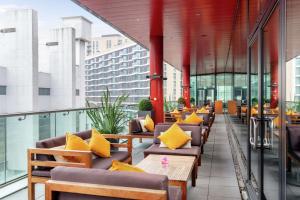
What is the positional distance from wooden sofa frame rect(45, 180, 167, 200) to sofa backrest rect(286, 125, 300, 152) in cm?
97

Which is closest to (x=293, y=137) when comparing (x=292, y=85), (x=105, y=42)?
(x=292, y=85)

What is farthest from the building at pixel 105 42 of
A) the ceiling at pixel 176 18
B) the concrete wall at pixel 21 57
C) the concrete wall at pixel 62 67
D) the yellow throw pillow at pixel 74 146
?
the yellow throw pillow at pixel 74 146

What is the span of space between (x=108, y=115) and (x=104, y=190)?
3.64 m

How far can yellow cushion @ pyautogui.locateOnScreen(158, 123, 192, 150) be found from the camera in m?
4.78

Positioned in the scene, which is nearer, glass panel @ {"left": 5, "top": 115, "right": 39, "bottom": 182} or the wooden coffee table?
the wooden coffee table

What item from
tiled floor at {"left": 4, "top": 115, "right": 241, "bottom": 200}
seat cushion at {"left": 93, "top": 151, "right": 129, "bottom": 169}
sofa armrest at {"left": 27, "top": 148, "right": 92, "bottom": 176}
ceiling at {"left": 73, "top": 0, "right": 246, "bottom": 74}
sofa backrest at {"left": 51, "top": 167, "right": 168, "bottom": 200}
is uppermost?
ceiling at {"left": 73, "top": 0, "right": 246, "bottom": 74}

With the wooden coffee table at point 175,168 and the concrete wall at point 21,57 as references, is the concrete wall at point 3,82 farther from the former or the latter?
the wooden coffee table at point 175,168

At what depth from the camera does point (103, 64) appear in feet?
87.5

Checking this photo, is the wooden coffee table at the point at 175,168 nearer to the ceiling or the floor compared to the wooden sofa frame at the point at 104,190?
nearer to the floor

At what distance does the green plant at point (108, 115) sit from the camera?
545 centimetres

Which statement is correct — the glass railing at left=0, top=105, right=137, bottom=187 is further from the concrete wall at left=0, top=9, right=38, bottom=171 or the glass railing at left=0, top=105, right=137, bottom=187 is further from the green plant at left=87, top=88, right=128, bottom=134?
the concrete wall at left=0, top=9, right=38, bottom=171

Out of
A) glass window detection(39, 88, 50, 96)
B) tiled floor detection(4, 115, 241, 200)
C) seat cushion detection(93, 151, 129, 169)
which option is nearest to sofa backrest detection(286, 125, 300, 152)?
tiled floor detection(4, 115, 241, 200)

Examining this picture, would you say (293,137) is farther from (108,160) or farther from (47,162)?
(47,162)

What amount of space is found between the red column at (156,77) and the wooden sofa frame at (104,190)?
8.01 m
